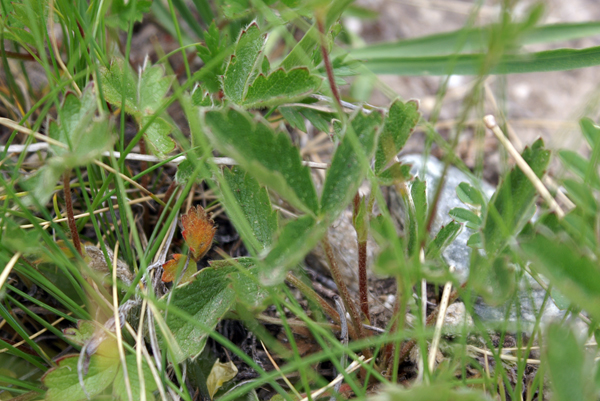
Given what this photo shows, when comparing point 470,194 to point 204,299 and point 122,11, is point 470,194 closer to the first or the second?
point 204,299

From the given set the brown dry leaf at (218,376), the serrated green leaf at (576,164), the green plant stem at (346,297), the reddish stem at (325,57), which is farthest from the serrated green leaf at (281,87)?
the serrated green leaf at (576,164)

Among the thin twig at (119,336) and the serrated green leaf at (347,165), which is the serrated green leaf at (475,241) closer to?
the serrated green leaf at (347,165)

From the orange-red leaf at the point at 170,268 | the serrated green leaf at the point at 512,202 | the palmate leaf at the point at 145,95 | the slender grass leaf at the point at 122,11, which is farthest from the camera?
the slender grass leaf at the point at 122,11

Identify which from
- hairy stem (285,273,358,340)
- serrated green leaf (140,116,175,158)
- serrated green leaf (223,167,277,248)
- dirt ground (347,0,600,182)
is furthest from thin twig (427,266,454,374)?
dirt ground (347,0,600,182)

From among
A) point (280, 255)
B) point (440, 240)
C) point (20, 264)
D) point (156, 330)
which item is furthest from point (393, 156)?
point (20, 264)

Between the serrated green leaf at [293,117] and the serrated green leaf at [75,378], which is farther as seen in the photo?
the serrated green leaf at [293,117]

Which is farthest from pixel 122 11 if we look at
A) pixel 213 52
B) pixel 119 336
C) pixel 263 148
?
pixel 119 336

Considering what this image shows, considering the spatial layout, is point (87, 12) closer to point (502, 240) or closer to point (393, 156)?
point (393, 156)

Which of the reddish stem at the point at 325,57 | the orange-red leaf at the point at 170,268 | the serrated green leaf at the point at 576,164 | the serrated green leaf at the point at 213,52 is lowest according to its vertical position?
the orange-red leaf at the point at 170,268
